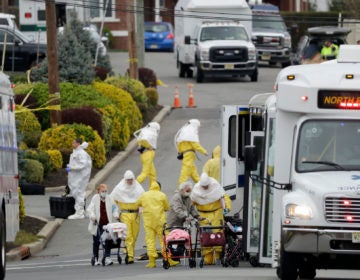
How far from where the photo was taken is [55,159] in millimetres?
29891

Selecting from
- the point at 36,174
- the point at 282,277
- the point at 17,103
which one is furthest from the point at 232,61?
the point at 282,277

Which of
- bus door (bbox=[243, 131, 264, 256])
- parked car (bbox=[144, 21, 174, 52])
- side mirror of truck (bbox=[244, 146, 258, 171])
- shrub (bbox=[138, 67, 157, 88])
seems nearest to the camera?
side mirror of truck (bbox=[244, 146, 258, 171])

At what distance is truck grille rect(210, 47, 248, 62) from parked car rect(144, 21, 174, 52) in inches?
736

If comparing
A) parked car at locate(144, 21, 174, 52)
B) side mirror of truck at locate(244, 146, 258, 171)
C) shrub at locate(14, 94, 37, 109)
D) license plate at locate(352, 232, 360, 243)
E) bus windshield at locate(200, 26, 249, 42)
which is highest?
side mirror of truck at locate(244, 146, 258, 171)

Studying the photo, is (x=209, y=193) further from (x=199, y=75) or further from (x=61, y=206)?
(x=199, y=75)

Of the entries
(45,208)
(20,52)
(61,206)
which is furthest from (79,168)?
(20,52)

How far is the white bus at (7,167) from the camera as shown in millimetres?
17562

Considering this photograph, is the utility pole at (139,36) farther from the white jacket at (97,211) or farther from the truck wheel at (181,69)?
the white jacket at (97,211)

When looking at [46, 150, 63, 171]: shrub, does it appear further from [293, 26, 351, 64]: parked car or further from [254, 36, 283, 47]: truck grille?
[254, 36, 283, 47]: truck grille

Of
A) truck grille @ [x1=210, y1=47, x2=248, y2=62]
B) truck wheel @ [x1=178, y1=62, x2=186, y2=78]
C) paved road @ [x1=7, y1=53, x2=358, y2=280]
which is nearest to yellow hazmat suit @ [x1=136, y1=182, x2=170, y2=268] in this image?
paved road @ [x1=7, y1=53, x2=358, y2=280]

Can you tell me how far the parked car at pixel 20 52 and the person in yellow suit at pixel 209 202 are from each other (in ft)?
79.6

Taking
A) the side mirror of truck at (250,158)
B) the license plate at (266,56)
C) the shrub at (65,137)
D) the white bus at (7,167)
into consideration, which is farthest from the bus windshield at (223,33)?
the side mirror of truck at (250,158)

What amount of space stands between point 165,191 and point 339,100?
14.4 meters

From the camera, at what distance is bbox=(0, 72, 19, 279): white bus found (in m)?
17.6
